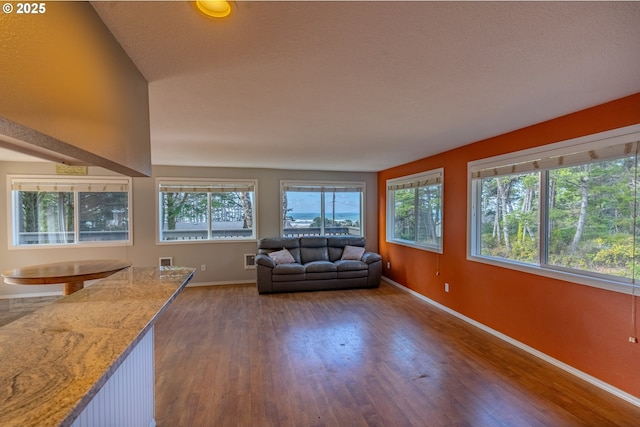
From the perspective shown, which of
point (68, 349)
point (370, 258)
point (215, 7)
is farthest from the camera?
point (370, 258)

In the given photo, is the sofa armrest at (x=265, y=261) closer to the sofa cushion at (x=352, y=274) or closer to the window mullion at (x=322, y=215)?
the sofa cushion at (x=352, y=274)

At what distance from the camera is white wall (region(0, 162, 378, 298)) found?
4797mm

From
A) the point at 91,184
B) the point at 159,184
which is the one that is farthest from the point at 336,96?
the point at 91,184

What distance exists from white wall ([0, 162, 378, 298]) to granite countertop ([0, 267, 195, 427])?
4116mm

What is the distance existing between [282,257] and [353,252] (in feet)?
4.65

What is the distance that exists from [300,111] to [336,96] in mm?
444

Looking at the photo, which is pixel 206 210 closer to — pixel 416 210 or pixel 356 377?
pixel 416 210

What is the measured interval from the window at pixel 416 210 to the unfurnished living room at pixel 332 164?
0.05 meters

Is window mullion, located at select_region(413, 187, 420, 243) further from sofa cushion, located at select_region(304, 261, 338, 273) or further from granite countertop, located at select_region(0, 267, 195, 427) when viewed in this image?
granite countertop, located at select_region(0, 267, 195, 427)

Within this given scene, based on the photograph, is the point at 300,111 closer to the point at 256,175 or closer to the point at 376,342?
the point at 376,342

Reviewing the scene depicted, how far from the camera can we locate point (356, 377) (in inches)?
99.3

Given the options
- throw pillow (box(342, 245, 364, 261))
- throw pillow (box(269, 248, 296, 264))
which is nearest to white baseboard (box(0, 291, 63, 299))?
throw pillow (box(269, 248, 296, 264))

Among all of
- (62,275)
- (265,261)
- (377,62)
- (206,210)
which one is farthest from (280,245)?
(377,62)

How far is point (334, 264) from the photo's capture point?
5355 millimetres
